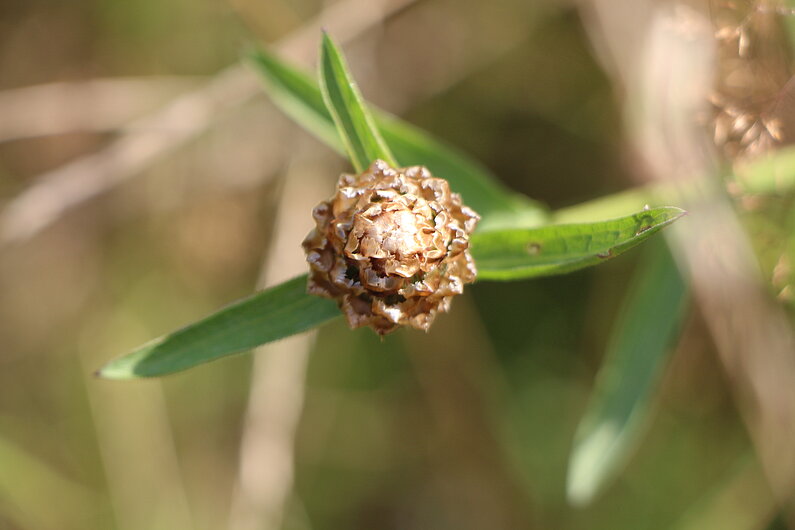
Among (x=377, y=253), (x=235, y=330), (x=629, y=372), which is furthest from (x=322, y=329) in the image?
(x=377, y=253)

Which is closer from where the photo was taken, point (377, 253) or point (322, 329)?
point (377, 253)

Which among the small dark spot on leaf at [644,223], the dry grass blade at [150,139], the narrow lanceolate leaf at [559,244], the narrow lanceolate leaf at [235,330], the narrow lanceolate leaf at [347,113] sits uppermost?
the dry grass blade at [150,139]

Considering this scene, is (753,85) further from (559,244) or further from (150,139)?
(150,139)

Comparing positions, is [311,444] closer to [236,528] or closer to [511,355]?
[236,528]

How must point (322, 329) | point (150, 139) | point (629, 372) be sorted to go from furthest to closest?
point (322, 329), point (150, 139), point (629, 372)

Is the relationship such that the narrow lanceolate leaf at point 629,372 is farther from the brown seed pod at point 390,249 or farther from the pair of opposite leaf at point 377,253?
the brown seed pod at point 390,249

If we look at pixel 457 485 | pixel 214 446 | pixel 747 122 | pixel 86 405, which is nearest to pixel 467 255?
pixel 747 122

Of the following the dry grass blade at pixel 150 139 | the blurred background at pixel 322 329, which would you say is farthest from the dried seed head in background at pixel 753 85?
the dry grass blade at pixel 150 139
